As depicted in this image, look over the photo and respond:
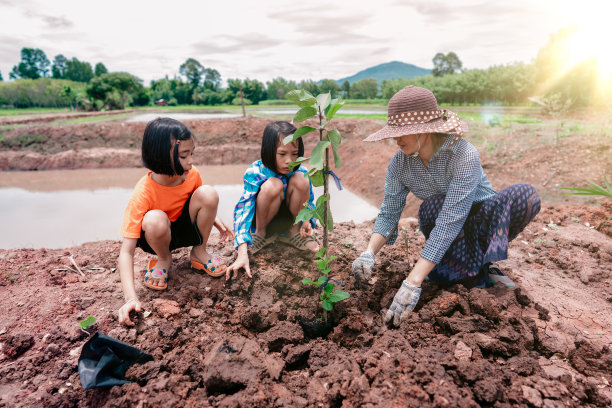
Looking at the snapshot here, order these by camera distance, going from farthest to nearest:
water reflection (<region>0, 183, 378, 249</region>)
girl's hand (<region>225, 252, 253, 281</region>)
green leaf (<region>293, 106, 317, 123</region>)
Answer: water reflection (<region>0, 183, 378, 249</region>)
girl's hand (<region>225, 252, 253, 281</region>)
green leaf (<region>293, 106, 317, 123</region>)

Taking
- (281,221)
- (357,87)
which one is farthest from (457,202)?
(357,87)

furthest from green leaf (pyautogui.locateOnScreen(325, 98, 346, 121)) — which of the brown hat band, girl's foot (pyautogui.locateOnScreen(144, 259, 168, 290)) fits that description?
girl's foot (pyautogui.locateOnScreen(144, 259, 168, 290))

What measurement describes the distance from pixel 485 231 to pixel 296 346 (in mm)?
1186

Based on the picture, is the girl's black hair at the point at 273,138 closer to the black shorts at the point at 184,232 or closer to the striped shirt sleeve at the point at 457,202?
the black shorts at the point at 184,232

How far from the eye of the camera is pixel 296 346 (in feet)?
4.99

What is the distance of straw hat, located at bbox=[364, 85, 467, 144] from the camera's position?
1600 millimetres

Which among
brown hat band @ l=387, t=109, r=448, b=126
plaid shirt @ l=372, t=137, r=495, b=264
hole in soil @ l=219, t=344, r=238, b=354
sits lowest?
hole in soil @ l=219, t=344, r=238, b=354

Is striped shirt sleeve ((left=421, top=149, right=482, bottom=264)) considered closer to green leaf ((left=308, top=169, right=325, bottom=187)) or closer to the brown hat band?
the brown hat band

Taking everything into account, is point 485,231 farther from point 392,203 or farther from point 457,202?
point 392,203

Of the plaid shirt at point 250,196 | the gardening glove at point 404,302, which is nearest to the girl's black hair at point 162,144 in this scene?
the plaid shirt at point 250,196

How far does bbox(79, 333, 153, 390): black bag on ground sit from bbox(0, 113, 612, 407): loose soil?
0.05 metres

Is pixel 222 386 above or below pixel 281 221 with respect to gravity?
below

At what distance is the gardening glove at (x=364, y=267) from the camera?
1.85 meters

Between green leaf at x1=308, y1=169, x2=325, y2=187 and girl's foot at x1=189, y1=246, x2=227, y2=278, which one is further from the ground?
green leaf at x1=308, y1=169, x2=325, y2=187
